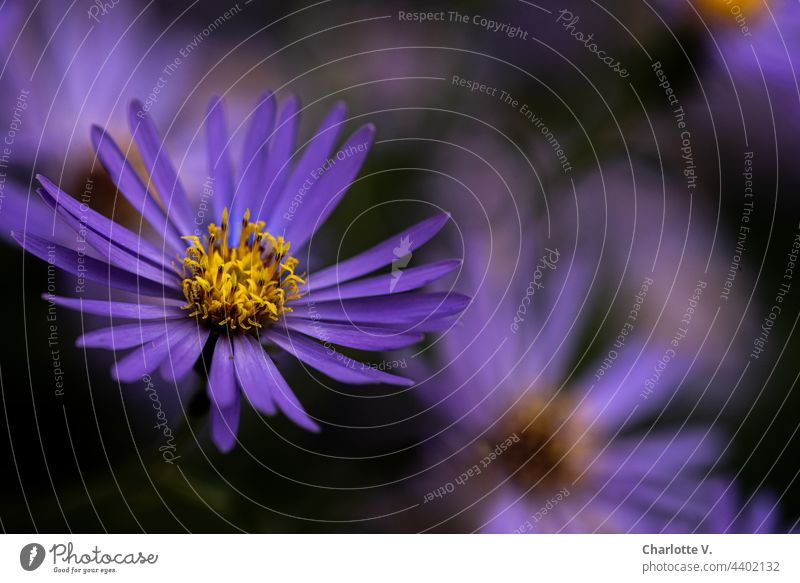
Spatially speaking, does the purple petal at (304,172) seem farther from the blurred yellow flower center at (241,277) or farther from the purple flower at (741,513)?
the purple flower at (741,513)

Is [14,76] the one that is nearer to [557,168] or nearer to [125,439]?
[125,439]

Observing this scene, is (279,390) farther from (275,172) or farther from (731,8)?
(731,8)

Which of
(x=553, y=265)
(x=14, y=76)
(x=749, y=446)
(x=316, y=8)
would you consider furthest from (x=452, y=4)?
(x=749, y=446)

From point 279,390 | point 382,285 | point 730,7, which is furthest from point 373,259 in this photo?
point 730,7

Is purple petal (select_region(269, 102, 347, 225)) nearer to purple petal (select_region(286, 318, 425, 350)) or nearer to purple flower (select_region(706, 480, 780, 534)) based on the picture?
purple petal (select_region(286, 318, 425, 350))

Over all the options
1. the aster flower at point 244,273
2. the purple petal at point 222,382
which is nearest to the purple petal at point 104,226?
the aster flower at point 244,273

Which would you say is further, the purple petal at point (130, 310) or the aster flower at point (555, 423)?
the aster flower at point (555, 423)
